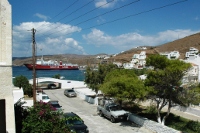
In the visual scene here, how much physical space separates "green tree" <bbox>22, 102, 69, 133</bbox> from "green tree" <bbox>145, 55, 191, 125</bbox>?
8.89 m

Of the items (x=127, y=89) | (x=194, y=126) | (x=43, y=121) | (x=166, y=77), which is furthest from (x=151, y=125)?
(x=43, y=121)

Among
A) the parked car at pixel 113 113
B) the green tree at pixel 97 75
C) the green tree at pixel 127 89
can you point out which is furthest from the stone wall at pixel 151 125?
the green tree at pixel 97 75

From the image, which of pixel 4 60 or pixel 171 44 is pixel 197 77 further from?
pixel 171 44

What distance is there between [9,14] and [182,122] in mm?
17133

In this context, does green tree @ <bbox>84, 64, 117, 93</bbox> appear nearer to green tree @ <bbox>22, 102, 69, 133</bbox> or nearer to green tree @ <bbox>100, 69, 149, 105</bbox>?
green tree @ <bbox>100, 69, 149, 105</bbox>

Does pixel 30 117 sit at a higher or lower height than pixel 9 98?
lower

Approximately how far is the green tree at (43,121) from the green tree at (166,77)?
350 inches

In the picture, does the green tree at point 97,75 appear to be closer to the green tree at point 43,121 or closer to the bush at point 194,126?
the bush at point 194,126

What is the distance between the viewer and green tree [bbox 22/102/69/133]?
11.2 metres

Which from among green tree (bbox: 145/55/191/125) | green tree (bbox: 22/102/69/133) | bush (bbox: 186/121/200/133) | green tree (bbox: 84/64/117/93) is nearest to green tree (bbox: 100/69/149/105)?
green tree (bbox: 145/55/191/125)

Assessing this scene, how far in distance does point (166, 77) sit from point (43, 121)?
407 inches

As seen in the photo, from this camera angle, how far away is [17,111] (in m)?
12.5


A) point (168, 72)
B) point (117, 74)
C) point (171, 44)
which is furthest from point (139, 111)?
point (171, 44)

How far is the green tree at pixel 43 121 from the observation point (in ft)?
36.8
